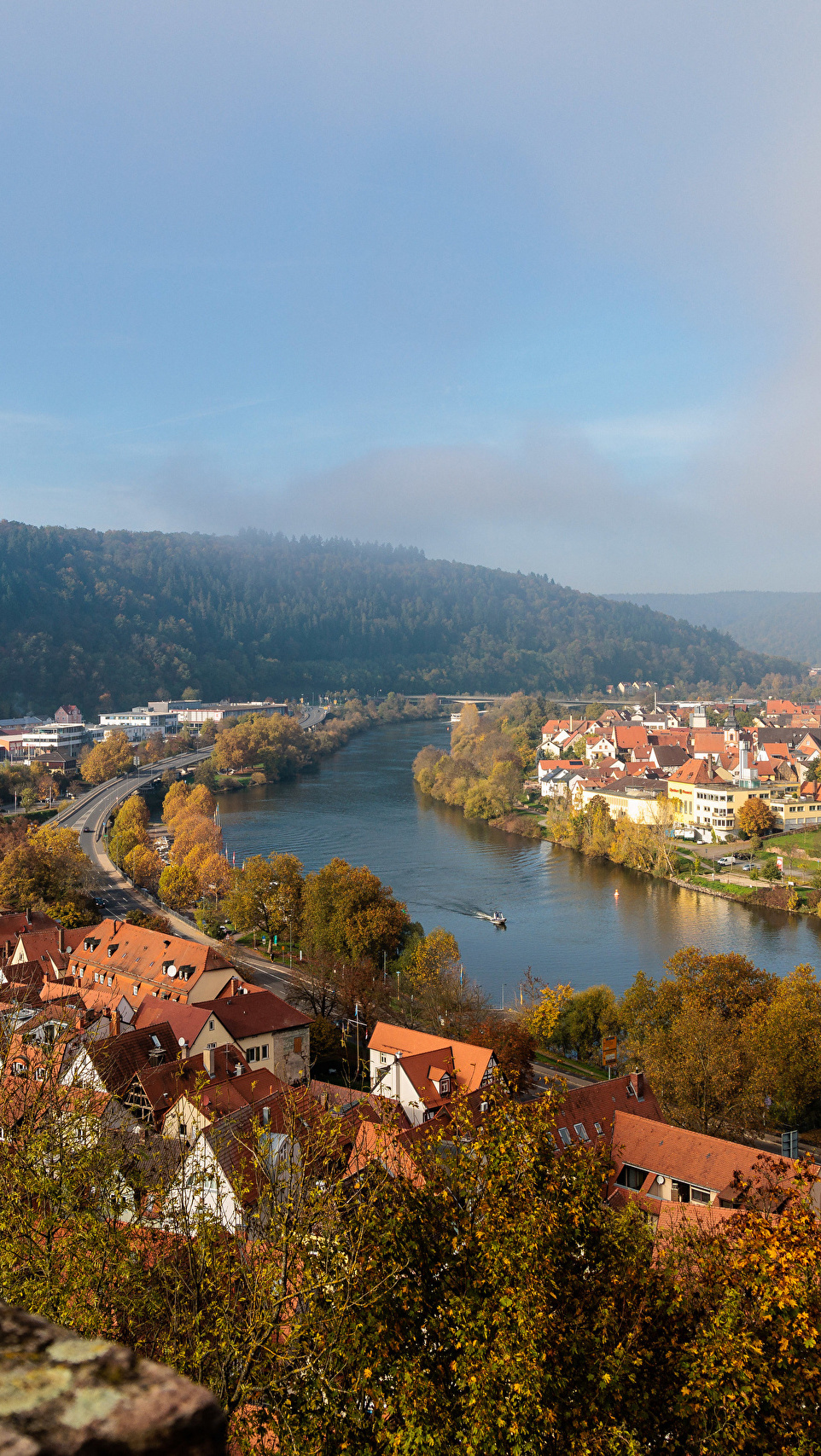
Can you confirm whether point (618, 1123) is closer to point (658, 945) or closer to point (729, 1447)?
point (729, 1447)

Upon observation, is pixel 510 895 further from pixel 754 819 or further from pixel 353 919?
pixel 754 819

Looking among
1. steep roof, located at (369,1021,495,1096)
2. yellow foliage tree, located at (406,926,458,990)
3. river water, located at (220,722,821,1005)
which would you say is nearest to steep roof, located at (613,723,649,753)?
river water, located at (220,722,821,1005)

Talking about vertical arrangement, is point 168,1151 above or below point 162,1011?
above

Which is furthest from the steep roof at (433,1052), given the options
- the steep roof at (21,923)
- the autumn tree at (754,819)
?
the autumn tree at (754,819)

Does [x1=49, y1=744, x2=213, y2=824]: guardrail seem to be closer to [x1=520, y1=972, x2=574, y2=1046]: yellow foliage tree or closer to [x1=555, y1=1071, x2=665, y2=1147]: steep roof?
[x1=520, y1=972, x2=574, y2=1046]: yellow foliage tree

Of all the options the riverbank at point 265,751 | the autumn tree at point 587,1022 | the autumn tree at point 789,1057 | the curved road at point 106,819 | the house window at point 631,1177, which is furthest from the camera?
the riverbank at point 265,751

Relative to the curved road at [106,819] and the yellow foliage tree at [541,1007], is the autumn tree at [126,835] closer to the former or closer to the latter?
the curved road at [106,819]

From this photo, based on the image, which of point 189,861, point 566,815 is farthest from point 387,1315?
point 566,815
